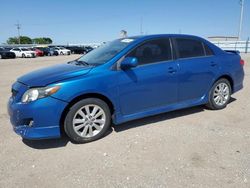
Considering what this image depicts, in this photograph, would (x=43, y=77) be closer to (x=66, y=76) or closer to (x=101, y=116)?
(x=66, y=76)

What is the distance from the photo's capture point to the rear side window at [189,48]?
4.78 m

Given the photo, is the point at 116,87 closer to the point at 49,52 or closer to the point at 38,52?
the point at 38,52

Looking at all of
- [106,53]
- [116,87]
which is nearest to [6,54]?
[106,53]

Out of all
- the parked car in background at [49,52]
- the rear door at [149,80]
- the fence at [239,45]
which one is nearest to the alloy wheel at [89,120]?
the rear door at [149,80]

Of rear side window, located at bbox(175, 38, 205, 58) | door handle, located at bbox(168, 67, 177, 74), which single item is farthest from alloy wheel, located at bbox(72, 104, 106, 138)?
rear side window, located at bbox(175, 38, 205, 58)

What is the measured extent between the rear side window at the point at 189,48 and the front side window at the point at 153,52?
10.7 inches

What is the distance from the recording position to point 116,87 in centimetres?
398

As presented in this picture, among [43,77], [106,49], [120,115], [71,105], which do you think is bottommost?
[120,115]

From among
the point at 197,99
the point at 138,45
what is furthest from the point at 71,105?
the point at 197,99

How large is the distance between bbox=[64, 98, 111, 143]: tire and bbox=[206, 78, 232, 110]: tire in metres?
2.49

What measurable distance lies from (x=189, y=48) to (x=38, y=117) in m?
3.15

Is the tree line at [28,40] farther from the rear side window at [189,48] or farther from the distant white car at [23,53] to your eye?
the rear side window at [189,48]

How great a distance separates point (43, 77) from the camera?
3.84 metres

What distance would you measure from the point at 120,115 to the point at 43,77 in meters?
1.37
